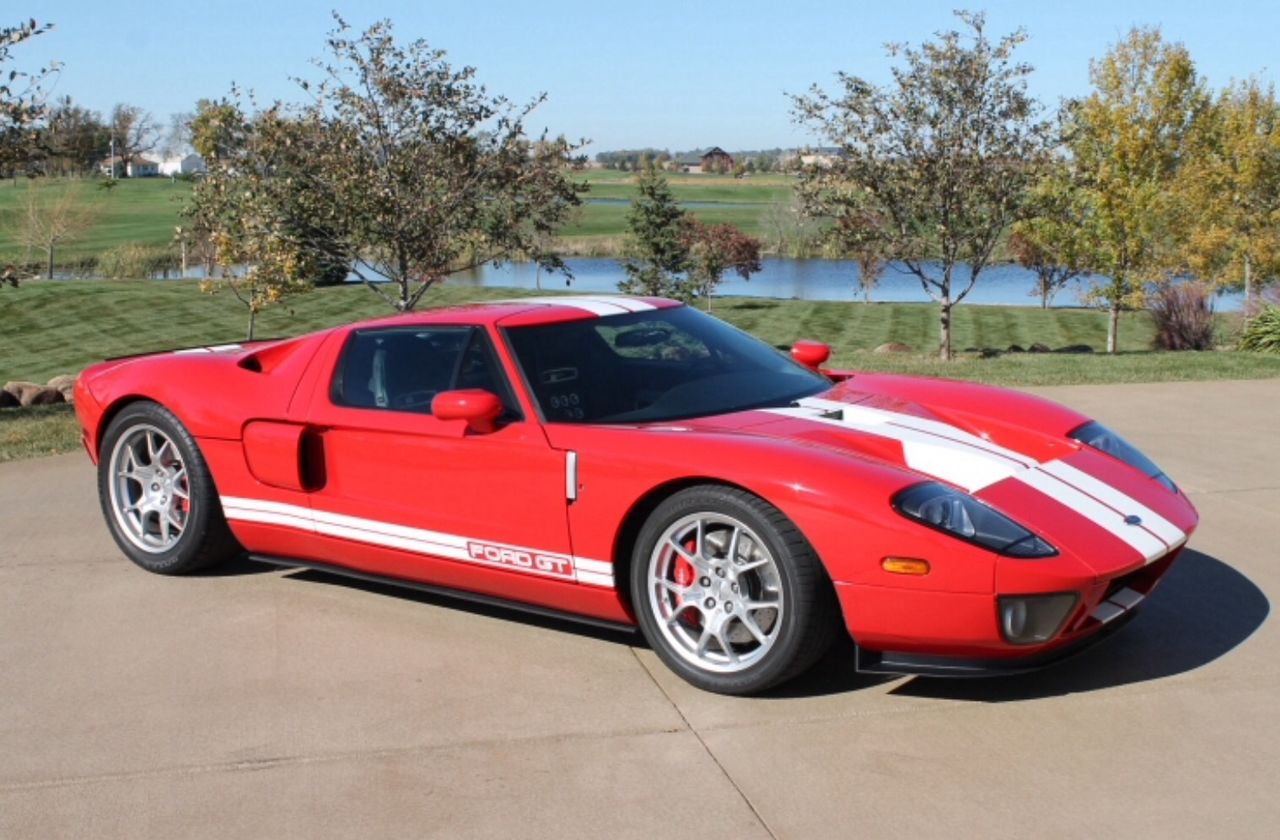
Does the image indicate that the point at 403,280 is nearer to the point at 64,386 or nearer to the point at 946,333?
the point at 64,386

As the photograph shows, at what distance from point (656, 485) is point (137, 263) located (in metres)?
60.8

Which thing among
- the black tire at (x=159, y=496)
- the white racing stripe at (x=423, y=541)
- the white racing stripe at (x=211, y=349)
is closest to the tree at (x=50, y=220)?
the white racing stripe at (x=211, y=349)

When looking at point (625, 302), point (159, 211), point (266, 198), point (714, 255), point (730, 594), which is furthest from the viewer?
point (159, 211)

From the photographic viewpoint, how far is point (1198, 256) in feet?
91.5

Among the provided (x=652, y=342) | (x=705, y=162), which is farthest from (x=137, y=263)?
(x=705, y=162)

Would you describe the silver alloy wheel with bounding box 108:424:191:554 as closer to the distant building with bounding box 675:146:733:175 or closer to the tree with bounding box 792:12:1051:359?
the tree with bounding box 792:12:1051:359

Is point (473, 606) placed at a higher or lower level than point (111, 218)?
lower

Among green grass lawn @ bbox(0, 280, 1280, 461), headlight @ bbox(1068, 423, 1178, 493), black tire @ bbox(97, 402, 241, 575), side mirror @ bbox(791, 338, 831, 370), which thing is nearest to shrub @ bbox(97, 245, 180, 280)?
green grass lawn @ bbox(0, 280, 1280, 461)

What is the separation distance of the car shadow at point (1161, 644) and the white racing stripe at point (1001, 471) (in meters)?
0.40

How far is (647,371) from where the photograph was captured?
5152 millimetres

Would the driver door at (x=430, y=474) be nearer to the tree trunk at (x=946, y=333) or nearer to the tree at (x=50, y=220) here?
the tree trunk at (x=946, y=333)

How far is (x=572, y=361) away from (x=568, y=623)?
→ 100 centimetres

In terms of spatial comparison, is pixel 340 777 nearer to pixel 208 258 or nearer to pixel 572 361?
pixel 572 361

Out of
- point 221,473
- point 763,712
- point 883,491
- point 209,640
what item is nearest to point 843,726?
point 763,712
